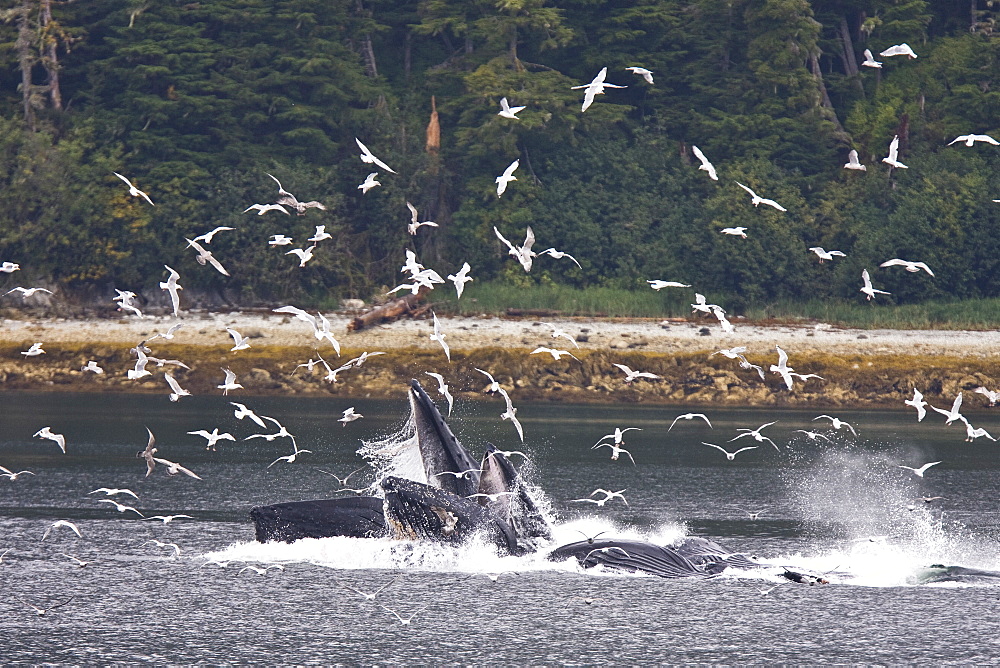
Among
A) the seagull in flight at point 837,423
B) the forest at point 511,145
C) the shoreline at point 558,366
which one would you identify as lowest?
the shoreline at point 558,366

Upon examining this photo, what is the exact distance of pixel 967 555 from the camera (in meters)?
29.5

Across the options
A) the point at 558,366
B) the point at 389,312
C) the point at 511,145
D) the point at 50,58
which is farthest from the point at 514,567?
the point at 50,58

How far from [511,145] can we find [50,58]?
27.4 metres

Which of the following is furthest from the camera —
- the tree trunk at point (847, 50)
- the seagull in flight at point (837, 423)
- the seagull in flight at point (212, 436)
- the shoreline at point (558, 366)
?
the tree trunk at point (847, 50)

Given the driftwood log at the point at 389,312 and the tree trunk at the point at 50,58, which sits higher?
the tree trunk at the point at 50,58

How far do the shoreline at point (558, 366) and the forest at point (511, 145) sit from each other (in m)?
12.5

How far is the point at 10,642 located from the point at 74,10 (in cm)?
6693

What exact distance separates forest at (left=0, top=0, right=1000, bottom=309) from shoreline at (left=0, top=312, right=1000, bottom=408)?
1252 cm

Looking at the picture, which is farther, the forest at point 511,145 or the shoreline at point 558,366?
the forest at point 511,145

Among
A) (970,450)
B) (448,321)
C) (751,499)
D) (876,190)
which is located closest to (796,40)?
(876,190)

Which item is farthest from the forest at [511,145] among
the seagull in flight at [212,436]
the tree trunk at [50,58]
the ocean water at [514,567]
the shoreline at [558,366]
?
the seagull in flight at [212,436]

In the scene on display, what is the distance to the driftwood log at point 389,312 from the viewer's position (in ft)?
220

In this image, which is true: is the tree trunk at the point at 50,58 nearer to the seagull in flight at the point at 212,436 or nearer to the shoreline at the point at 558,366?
the shoreline at the point at 558,366

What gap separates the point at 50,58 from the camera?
7912cm
